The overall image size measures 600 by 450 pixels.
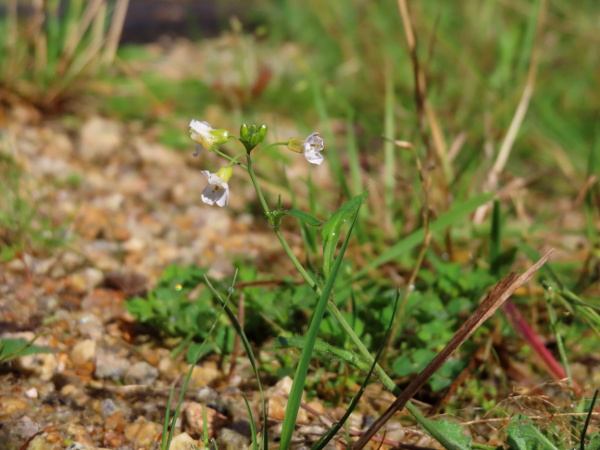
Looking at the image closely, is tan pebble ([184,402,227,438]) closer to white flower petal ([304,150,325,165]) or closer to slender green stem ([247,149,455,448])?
slender green stem ([247,149,455,448])

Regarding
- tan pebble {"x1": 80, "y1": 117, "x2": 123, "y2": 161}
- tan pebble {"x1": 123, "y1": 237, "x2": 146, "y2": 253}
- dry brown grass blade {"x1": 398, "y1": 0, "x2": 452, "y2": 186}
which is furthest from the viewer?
tan pebble {"x1": 80, "y1": 117, "x2": 123, "y2": 161}

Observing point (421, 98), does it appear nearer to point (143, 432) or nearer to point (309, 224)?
point (309, 224)

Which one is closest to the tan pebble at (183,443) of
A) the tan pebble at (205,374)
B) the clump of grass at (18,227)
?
the tan pebble at (205,374)

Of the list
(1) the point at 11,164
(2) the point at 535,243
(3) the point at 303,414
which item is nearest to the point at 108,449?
(3) the point at 303,414

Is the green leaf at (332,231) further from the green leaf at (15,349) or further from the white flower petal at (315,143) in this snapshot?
the green leaf at (15,349)

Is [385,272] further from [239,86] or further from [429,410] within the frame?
[239,86]

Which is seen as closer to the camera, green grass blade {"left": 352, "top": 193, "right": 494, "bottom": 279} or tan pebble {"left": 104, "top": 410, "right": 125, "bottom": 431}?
tan pebble {"left": 104, "top": 410, "right": 125, "bottom": 431}

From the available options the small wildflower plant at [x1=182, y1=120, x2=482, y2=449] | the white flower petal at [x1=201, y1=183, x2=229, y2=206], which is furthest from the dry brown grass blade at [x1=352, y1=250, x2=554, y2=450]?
the white flower petal at [x1=201, y1=183, x2=229, y2=206]
